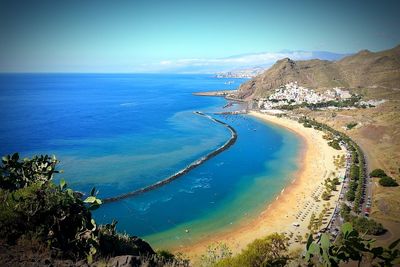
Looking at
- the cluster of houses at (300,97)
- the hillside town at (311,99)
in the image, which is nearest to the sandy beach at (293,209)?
the hillside town at (311,99)

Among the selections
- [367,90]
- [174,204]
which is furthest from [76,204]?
[367,90]

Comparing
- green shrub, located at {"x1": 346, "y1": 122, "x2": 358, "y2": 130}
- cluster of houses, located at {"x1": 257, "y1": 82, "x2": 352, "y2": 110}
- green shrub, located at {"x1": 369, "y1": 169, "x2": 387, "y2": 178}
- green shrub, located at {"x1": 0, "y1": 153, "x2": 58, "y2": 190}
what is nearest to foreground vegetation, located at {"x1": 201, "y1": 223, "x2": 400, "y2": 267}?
green shrub, located at {"x1": 0, "y1": 153, "x2": 58, "y2": 190}

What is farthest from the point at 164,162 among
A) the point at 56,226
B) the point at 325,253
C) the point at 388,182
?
the point at 325,253

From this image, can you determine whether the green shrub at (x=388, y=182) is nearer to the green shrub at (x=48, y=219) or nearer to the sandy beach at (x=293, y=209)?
the sandy beach at (x=293, y=209)

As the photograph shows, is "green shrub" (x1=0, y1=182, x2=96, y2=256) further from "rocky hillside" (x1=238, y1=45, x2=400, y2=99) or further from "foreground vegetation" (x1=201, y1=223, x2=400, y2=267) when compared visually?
"rocky hillside" (x1=238, y1=45, x2=400, y2=99)

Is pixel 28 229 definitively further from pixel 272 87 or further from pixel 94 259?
pixel 272 87

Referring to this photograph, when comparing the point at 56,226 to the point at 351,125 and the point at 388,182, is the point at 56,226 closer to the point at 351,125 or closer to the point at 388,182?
the point at 388,182
